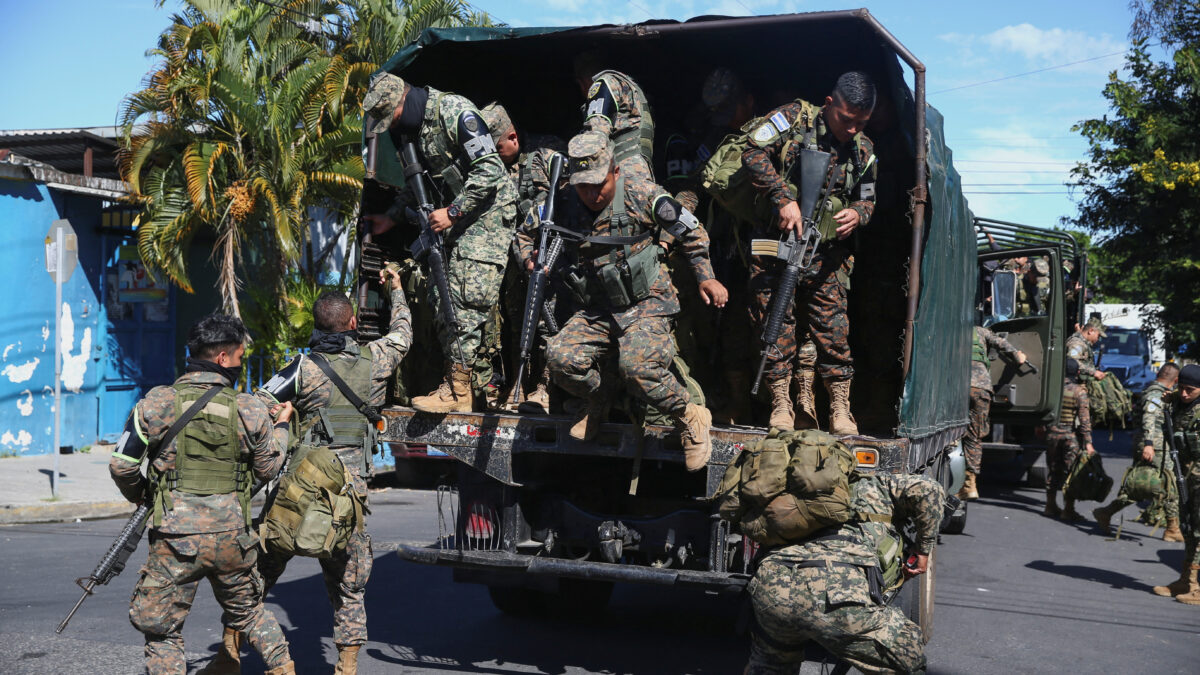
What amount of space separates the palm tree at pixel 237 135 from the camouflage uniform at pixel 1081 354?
350 inches

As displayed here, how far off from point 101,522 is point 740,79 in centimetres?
744

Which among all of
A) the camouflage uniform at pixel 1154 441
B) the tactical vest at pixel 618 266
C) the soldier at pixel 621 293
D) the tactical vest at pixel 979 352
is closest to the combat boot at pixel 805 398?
the soldier at pixel 621 293

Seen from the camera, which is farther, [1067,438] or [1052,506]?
[1052,506]

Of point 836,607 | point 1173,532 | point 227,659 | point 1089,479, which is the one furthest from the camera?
point 1089,479

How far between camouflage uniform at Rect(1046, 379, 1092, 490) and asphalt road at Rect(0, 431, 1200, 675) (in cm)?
234

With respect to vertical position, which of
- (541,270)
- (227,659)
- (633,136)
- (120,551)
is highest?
(633,136)

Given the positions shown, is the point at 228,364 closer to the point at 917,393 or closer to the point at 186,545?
the point at 186,545

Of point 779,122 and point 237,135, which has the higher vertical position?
point 237,135

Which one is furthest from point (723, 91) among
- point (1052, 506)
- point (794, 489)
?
point (1052, 506)

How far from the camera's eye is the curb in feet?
32.8

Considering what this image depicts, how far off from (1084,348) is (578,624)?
8483 mm

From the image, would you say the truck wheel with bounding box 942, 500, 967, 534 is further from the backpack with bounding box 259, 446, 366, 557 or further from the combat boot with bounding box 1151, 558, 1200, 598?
the backpack with bounding box 259, 446, 366, 557

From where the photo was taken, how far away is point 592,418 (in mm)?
5430

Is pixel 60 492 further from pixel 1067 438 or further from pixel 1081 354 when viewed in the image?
pixel 1081 354
